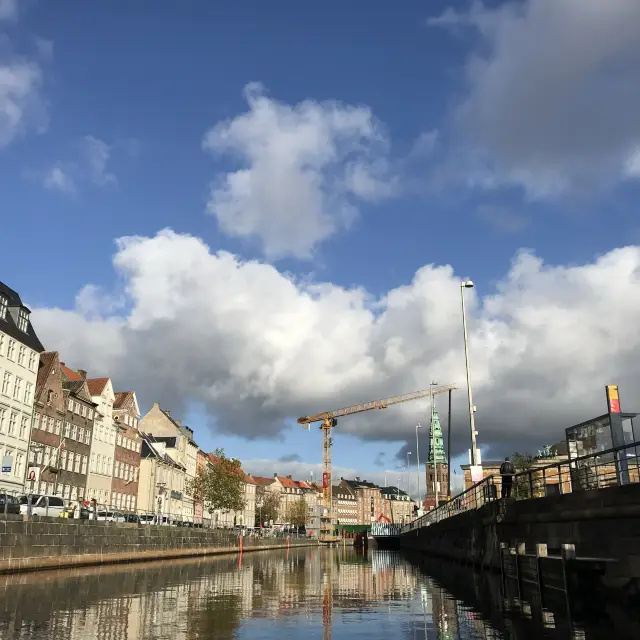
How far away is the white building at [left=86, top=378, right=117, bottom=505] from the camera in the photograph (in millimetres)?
79250

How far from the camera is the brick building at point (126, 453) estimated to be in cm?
8694

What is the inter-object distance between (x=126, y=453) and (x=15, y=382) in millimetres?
31740

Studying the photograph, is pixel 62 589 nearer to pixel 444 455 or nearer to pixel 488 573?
pixel 488 573

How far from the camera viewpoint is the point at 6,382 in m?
59.3

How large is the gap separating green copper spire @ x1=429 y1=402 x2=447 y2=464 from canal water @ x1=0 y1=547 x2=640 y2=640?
142 metres

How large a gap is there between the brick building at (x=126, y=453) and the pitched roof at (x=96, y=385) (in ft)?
20.2

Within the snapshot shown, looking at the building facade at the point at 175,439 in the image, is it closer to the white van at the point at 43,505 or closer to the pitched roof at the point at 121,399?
the pitched roof at the point at 121,399

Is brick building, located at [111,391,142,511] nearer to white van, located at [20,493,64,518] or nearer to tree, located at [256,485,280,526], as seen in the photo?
white van, located at [20,493,64,518]

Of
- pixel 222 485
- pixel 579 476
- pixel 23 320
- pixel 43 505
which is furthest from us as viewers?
pixel 222 485

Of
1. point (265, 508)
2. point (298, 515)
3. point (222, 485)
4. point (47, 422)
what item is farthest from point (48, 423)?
point (298, 515)

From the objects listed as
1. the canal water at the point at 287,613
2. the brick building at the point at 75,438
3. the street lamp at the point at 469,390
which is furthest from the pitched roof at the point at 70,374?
the canal water at the point at 287,613

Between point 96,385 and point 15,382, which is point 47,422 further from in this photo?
point 96,385

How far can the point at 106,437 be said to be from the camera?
273ft

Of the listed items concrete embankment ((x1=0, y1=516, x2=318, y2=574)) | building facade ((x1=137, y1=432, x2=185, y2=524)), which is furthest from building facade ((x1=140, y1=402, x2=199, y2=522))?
concrete embankment ((x1=0, y1=516, x2=318, y2=574))
